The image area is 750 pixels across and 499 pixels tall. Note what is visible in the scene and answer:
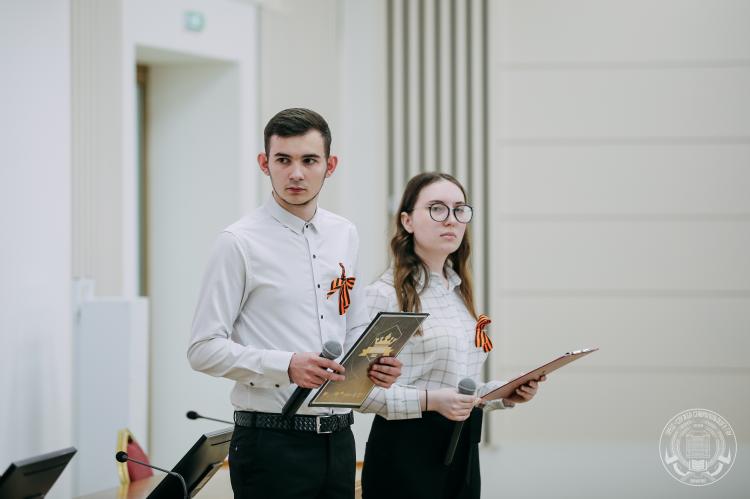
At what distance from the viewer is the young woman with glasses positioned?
8.66 feet

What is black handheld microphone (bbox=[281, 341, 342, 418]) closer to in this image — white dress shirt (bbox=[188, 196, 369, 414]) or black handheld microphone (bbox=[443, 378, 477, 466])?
white dress shirt (bbox=[188, 196, 369, 414])

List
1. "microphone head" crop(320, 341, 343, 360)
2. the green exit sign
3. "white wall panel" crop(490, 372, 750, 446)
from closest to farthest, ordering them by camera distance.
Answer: "microphone head" crop(320, 341, 343, 360) < the green exit sign < "white wall panel" crop(490, 372, 750, 446)

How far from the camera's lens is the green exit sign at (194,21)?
5.44 m

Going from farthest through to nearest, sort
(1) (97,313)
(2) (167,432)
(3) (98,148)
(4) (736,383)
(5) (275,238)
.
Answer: (4) (736,383)
(2) (167,432)
(3) (98,148)
(1) (97,313)
(5) (275,238)

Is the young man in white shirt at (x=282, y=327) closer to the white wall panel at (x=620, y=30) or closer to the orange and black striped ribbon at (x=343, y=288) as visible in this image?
the orange and black striped ribbon at (x=343, y=288)

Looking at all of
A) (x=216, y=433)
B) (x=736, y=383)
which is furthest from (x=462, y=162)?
(x=216, y=433)

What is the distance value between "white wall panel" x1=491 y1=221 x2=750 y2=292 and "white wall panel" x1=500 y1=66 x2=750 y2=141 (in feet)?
1.95

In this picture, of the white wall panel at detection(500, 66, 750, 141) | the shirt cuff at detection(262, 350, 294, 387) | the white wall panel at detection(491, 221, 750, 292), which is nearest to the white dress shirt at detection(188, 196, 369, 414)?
the shirt cuff at detection(262, 350, 294, 387)

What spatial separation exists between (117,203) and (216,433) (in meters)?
2.33

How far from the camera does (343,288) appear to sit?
7.71ft

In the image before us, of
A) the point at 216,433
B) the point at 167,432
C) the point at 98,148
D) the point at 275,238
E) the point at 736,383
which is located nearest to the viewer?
the point at 275,238

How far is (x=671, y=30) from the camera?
248 inches

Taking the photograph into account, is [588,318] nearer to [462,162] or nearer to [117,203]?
[462,162]

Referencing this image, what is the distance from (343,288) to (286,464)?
0.44 meters
